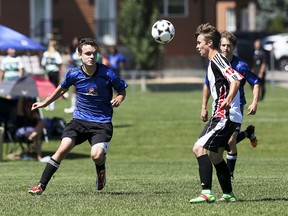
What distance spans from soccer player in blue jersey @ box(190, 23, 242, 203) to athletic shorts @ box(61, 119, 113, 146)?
5.12 ft

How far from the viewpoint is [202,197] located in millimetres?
9508

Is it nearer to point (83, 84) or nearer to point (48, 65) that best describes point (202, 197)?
point (83, 84)

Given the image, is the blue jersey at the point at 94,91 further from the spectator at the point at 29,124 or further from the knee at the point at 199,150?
the spectator at the point at 29,124

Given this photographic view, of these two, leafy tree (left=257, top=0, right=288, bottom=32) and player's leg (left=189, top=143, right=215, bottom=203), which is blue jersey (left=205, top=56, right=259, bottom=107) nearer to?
player's leg (left=189, top=143, right=215, bottom=203)

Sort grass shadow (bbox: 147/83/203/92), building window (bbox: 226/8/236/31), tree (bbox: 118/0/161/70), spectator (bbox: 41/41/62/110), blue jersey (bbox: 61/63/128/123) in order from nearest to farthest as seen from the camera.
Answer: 1. blue jersey (bbox: 61/63/128/123)
2. spectator (bbox: 41/41/62/110)
3. grass shadow (bbox: 147/83/203/92)
4. tree (bbox: 118/0/161/70)
5. building window (bbox: 226/8/236/31)

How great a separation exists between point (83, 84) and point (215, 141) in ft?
6.68

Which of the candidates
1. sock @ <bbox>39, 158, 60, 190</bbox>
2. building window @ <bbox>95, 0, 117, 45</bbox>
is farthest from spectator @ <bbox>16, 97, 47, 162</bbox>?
building window @ <bbox>95, 0, 117, 45</bbox>

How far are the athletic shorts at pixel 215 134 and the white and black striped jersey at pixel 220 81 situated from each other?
72 millimetres

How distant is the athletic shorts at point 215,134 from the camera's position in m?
9.59

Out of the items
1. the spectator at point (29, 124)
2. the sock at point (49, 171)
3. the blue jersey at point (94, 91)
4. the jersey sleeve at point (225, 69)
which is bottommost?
the spectator at point (29, 124)

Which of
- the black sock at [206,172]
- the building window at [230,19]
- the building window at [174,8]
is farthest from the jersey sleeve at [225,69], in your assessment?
the building window at [230,19]

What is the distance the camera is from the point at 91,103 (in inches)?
432

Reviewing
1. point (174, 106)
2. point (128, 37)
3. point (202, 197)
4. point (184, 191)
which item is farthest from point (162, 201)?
point (128, 37)

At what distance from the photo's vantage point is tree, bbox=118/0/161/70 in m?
39.5
